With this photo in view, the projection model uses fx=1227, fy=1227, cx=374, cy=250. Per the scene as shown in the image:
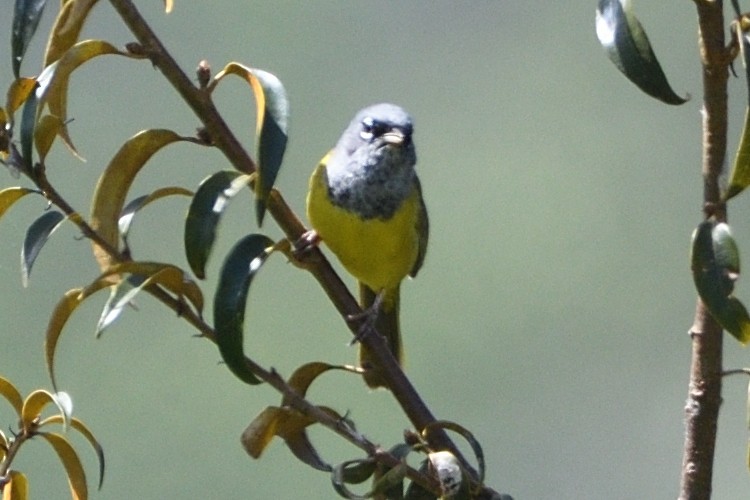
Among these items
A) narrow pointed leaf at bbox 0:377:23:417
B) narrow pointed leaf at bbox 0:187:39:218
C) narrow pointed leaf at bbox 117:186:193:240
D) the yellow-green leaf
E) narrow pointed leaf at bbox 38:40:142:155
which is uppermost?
narrow pointed leaf at bbox 38:40:142:155

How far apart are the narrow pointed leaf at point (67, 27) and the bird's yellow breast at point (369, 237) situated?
119cm

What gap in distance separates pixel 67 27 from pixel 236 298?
0.42 meters

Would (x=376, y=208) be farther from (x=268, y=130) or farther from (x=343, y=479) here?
(x=268, y=130)

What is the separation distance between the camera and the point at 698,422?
1495mm

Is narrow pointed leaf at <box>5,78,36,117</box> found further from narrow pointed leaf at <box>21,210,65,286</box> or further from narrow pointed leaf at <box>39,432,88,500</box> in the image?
narrow pointed leaf at <box>39,432,88,500</box>

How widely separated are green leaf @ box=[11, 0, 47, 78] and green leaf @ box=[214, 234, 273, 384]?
34cm

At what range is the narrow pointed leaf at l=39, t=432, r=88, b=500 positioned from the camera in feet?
4.94

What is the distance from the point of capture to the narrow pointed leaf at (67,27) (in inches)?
59.8

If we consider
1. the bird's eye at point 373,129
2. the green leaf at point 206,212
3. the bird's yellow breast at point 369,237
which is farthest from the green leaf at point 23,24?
the bird's eye at point 373,129

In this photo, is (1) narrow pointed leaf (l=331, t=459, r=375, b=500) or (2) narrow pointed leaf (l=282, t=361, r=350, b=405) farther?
(2) narrow pointed leaf (l=282, t=361, r=350, b=405)

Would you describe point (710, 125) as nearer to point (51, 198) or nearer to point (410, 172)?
point (51, 198)

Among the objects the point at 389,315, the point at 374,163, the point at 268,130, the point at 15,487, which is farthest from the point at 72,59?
the point at 389,315

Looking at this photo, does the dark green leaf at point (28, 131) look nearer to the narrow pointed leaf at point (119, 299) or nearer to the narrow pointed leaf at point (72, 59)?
the narrow pointed leaf at point (72, 59)

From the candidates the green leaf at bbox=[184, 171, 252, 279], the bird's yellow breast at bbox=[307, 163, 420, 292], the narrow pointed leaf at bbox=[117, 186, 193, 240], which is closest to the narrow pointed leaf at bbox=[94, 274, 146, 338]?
the green leaf at bbox=[184, 171, 252, 279]
